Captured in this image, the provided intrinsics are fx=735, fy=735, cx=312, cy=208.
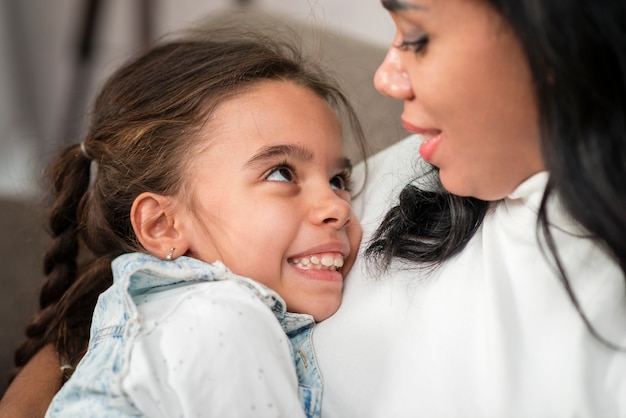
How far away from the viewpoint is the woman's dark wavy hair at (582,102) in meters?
0.74

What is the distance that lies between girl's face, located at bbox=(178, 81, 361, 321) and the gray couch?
1.27 feet

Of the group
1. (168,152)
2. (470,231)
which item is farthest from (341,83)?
(470,231)

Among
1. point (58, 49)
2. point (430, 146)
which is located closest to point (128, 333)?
point (430, 146)

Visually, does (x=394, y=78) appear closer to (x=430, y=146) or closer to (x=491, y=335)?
(x=430, y=146)

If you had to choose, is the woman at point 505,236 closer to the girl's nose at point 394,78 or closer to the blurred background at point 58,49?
the girl's nose at point 394,78

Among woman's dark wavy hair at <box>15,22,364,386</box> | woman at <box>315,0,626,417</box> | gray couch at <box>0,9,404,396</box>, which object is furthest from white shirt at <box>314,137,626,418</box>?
gray couch at <box>0,9,404,396</box>

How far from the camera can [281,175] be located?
1168 millimetres

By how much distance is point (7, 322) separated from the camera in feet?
5.39

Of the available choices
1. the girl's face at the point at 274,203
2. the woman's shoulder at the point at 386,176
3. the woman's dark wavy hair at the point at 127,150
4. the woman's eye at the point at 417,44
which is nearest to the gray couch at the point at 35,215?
the woman's dark wavy hair at the point at 127,150

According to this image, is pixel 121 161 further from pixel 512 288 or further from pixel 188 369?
pixel 512 288

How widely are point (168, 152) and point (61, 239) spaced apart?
317 mm

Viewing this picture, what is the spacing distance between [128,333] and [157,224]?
28 centimetres

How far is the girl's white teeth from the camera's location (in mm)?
1147

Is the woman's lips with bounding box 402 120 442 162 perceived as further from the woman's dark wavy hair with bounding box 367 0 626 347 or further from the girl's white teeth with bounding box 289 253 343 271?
the girl's white teeth with bounding box 289 253 343 271
